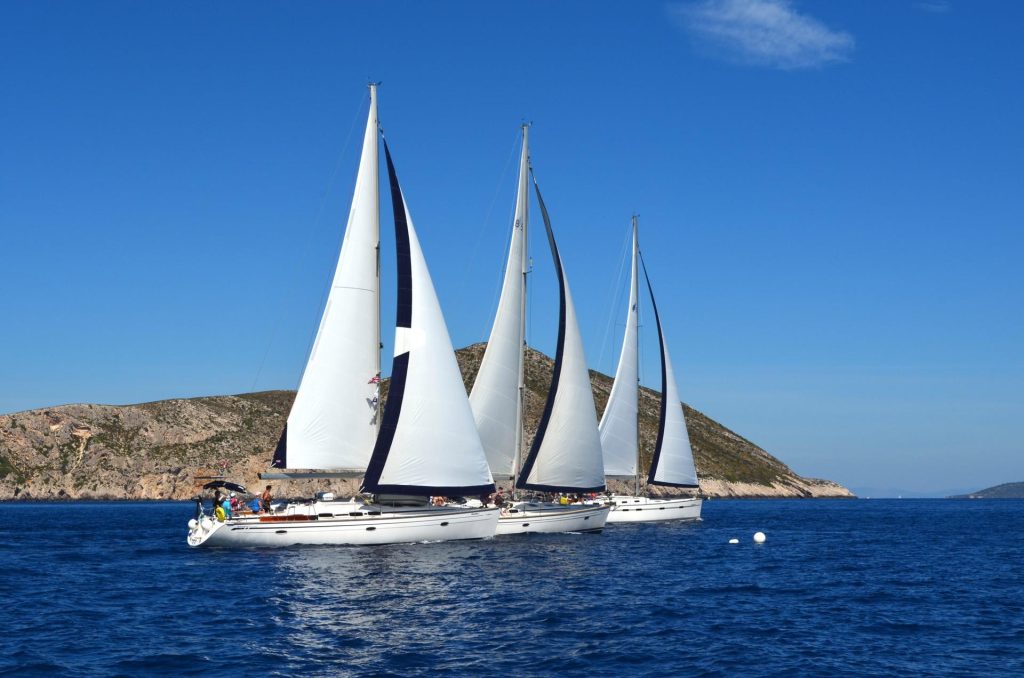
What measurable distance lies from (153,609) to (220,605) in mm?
1973

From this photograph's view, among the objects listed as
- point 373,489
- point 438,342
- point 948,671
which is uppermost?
point 438,342

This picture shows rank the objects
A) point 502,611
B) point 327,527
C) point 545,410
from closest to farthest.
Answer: point 502,611 < point 327,527 < point 545,410

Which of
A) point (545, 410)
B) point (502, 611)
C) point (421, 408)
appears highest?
point (545, 410)

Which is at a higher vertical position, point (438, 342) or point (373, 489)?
point (438, 342)

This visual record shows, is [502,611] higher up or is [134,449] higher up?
[134,449]

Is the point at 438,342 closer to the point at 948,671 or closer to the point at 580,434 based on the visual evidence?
the point at 580,434

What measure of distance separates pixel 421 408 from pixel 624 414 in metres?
28.6

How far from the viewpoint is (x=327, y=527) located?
152 ft

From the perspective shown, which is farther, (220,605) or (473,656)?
(220,605)

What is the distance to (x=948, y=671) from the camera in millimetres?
24219

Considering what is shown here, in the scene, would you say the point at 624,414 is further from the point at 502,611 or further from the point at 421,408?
the point at 502,611

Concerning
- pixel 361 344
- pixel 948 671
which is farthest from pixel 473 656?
pixel 361 344

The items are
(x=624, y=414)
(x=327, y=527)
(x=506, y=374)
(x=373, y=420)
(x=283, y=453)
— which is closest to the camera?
(x=327, y=527)

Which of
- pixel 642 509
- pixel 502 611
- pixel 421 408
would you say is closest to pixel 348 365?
pixel 421 408
